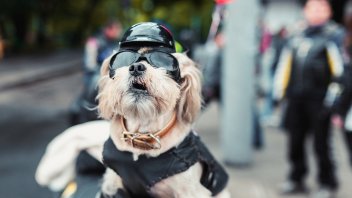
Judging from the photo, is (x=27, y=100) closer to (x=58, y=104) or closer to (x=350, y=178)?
(x=58, y=104)

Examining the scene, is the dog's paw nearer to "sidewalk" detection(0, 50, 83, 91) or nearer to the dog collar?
the dog collar

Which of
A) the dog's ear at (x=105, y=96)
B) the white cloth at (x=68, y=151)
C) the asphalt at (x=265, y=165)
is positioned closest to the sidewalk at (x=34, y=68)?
the asphalt at (x=265, y=165)

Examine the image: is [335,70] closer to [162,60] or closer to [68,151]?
[68,151]

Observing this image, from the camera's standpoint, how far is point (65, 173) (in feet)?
10.0

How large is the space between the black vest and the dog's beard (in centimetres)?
20

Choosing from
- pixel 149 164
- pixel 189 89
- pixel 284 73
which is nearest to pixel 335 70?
pixel 284 73

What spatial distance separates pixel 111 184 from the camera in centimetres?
237

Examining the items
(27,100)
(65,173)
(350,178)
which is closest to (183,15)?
(27,100)

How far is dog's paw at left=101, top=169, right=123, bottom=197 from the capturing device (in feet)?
7.70

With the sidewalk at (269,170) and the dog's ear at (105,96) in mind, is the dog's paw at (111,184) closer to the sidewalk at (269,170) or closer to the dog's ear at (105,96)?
the dog's ear at (105,96)

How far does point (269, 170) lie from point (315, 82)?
6.04 ft

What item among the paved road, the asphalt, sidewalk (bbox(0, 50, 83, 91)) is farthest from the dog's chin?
sidewalk (bbox(0, 50, 83, 91))

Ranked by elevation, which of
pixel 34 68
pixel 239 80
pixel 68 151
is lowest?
pixel 34 68

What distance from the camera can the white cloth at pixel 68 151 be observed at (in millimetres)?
2838
